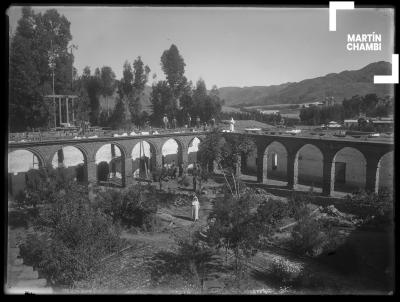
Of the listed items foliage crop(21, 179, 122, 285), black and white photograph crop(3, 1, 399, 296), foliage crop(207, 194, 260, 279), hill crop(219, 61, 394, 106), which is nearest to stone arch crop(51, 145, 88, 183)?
black and white photograph crop(3, 1, 399, 296)

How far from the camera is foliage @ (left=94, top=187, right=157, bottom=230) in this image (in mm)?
18531

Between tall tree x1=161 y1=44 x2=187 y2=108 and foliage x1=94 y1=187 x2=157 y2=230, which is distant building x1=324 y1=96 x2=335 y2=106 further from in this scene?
foliage x1=94 y1=187 x2=157 y2=230

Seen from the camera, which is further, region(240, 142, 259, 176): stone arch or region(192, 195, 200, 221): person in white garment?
region(240, 142, 259, 176): stone arch

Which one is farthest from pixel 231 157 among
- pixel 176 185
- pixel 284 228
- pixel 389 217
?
pixel 389 217

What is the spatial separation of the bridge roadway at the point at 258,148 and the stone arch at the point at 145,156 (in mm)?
155

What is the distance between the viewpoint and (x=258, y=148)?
30.5 m

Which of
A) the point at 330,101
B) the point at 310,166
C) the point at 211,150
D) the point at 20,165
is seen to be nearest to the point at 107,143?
the point at 20,165

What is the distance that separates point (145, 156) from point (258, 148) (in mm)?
10388

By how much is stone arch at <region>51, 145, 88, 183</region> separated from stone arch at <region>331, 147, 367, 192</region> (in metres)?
19.7

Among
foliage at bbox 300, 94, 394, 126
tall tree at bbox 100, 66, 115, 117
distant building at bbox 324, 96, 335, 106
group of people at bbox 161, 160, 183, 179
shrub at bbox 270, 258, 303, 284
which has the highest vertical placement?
tall tree at bbox 100, 66, 115, 117

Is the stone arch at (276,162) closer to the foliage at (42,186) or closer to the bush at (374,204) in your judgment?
the bush at (374,204)

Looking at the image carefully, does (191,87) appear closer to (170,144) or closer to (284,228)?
(170,144)

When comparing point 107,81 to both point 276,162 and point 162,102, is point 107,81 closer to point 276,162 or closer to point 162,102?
point 162,102

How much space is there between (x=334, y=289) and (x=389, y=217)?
8.40m
